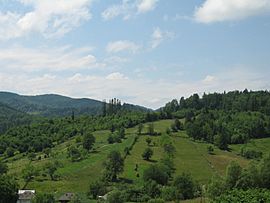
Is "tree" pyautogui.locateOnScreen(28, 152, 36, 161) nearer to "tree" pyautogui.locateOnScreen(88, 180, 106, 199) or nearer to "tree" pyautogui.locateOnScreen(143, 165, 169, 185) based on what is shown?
"tree" pyautogui.locateOnScreen(88, 180, 106, 199)

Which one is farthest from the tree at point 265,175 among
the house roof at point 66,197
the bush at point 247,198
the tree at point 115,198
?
the house roof at point 66,197

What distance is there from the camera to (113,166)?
119000 millimetres

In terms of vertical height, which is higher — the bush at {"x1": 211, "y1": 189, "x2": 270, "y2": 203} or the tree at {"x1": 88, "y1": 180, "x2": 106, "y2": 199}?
the bush at {"x1": 211, "y1": 189, "x2": 270, "y2": 203}

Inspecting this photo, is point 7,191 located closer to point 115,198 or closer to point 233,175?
point 115,198

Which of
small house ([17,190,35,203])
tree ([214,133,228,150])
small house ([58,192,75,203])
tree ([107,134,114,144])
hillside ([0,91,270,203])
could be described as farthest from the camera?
tree ([214,133,228,150])

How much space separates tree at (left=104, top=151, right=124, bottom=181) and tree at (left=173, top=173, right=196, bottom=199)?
82.5 ft

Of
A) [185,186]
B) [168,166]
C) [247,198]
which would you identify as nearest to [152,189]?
[185,186]

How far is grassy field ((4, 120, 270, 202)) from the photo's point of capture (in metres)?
116

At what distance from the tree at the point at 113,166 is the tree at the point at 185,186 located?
82.5 ft

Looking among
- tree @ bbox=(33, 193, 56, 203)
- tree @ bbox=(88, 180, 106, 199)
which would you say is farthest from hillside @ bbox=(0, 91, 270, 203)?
tree @ bbox=(33, 193, 56, 203)

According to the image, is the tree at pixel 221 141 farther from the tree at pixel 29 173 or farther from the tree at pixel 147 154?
the tree at pixel 29 173

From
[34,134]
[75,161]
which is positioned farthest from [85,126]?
[75,161]

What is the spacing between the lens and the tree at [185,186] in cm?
9456

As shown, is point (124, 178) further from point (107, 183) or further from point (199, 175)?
point (199, 175)
